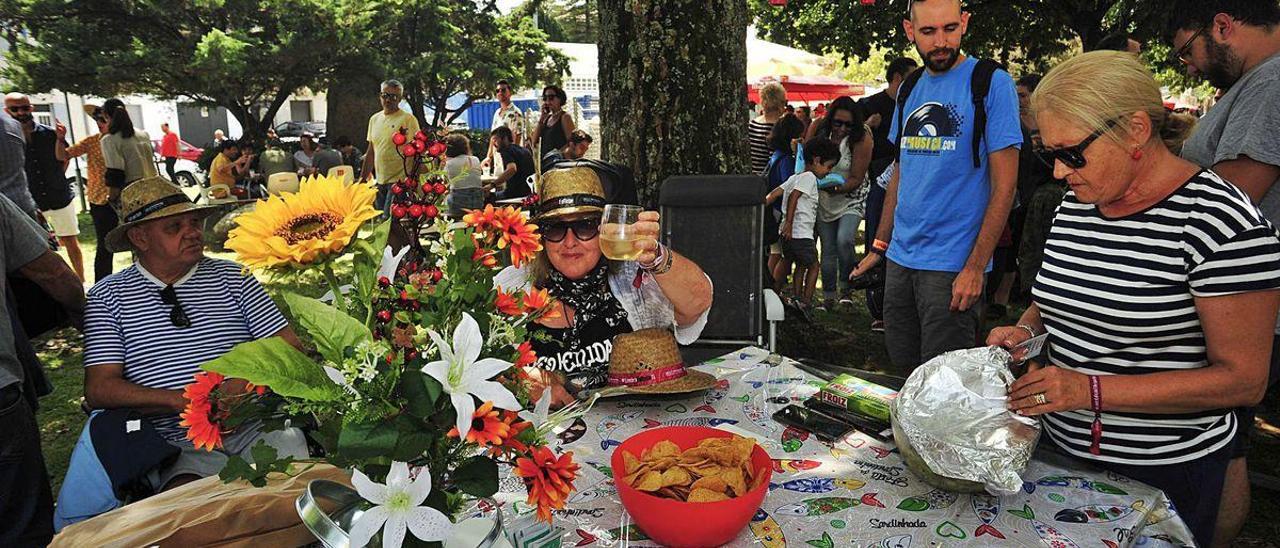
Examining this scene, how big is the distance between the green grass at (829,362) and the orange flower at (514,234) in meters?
1.84

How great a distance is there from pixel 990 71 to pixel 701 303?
1388 millimetres

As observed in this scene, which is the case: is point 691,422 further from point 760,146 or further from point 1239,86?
point 760,146

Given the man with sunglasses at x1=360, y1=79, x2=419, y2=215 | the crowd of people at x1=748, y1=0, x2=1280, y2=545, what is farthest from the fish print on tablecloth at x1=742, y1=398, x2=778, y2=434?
the man with sunglasses at x1=360, y1=79, x2=419, y2=215

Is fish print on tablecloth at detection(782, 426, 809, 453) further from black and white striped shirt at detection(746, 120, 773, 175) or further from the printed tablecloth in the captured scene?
black and white striped shirt at detection(746, 120, 773, 175)

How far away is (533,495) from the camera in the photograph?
954 mm

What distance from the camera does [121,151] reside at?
7.39 metres

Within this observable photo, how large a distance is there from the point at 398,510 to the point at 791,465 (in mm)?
895

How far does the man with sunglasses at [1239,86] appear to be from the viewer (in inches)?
80.2

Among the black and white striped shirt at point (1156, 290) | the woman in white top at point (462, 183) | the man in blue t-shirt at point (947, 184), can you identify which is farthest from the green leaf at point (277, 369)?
the woman in white top at point (462, 183)

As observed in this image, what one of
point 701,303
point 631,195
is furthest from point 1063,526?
point 631,195

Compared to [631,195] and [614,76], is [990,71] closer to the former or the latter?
[631,195]

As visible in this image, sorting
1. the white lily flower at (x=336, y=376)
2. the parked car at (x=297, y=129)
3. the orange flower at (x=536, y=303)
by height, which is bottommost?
the white lily flower at (x=336, y=376)

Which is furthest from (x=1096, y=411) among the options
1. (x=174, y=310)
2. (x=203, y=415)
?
(x=174, y=310)

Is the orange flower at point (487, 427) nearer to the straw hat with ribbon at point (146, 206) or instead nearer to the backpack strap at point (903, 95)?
the straw hat with ribbon at point (146, 206)
